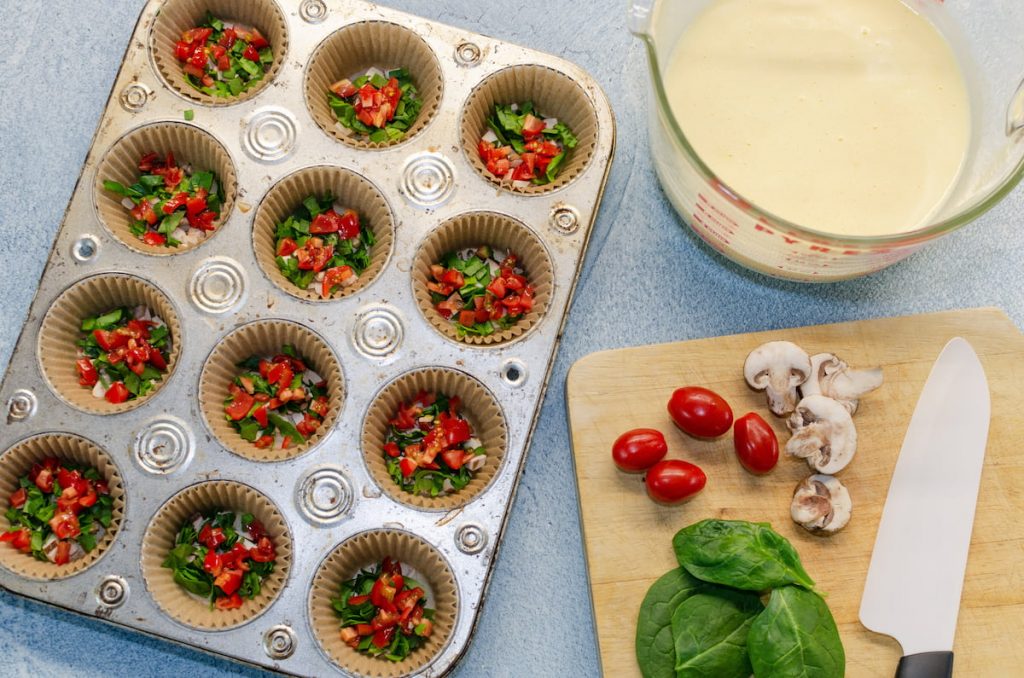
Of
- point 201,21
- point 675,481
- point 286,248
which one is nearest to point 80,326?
point 286,248

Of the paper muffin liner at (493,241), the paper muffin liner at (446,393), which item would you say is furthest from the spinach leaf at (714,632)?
the paper muffin liner at (493,241)

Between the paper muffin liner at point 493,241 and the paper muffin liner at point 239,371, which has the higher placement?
the paper muffin liner at point 493,241

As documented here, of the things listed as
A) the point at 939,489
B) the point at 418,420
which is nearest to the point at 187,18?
the point at 418,420

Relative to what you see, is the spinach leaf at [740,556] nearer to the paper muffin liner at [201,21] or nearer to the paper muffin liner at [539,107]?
the paper muffin liner at [539,107]

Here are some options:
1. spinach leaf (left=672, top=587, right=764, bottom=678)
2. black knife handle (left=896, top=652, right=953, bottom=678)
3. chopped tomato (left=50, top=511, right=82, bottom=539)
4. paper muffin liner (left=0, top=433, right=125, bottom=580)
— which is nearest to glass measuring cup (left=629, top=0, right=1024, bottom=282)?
spinach leaf (left=672, top=587, right=764, bottom=678)

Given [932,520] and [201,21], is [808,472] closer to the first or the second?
[932,520]

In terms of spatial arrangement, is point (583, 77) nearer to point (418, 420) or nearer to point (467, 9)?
point (467, 9)

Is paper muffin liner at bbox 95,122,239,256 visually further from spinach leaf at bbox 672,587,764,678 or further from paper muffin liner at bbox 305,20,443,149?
spinach leaf at bbox 672,587,764,678
